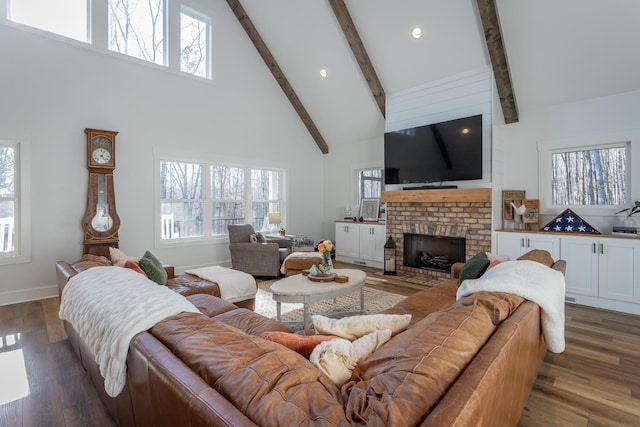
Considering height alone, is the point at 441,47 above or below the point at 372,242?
above

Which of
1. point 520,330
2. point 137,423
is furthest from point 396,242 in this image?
point 137,423

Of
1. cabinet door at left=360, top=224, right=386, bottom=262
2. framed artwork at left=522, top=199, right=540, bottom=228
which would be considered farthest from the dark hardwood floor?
cabinet door at left=360, top=224, right=386, bottom=262

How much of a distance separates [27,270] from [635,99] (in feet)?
25.7

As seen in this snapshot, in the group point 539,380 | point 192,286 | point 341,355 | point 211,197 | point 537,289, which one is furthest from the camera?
point 211,197

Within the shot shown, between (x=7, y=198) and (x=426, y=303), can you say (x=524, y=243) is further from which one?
(x=7, y=198)

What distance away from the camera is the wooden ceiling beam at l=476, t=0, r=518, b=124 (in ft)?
12.4

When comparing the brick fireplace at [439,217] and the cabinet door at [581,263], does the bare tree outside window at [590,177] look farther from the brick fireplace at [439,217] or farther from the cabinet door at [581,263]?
the brick fireplace at [439,217]

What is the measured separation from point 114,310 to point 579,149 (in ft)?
17.8

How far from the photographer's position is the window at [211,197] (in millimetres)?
5219

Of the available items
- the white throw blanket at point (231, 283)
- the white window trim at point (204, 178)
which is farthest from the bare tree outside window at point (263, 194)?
the white throw blanket at point (231, 283)

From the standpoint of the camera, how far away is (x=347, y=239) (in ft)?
21.0

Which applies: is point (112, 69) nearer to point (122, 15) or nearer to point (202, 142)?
point (122, 15)

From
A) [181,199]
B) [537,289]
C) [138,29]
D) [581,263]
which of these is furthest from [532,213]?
[138,29]

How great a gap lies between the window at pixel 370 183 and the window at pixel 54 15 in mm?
5125
